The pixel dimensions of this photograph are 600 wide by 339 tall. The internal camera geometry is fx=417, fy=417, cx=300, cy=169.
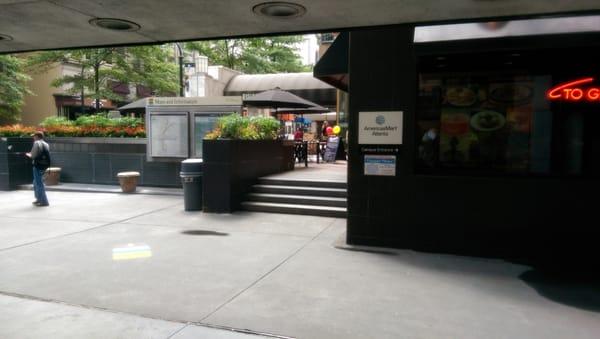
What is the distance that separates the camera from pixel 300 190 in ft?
32.9

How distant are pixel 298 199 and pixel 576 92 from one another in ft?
19.0

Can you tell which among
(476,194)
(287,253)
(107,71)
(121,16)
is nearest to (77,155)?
(107,71)

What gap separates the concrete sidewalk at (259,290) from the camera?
13.0 feet

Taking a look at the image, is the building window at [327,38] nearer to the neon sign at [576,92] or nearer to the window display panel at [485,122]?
the window display panel at [485,122]

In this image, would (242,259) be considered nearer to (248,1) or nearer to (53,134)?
(248,1)

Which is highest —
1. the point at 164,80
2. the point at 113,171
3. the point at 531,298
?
the point at 164,80

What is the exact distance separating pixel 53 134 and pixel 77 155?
1.40 meters

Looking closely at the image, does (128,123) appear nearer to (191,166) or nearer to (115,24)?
(191,166)

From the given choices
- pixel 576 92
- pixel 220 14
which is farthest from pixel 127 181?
pixel 576 92

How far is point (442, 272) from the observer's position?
223 inches

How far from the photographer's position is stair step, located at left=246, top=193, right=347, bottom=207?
31.2 feet

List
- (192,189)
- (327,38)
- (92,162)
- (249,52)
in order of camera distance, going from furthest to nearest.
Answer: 1. (249,52)
2. (327,38)
3. (92,162)
4. (192,189)

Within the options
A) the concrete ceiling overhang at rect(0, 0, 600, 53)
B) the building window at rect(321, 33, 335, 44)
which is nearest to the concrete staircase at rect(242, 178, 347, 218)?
the concrete ceiling overhang at rect(0, 0, 600, 53)

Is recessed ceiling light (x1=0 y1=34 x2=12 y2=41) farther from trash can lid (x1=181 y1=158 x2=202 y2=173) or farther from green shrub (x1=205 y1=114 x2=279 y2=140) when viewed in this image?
trash can lid (x1=181 y1=158 x2=202 y2=173)
